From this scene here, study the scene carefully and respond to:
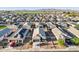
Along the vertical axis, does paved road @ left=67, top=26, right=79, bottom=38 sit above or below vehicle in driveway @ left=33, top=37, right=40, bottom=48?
above

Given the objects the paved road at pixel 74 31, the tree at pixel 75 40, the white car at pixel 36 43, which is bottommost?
the white car at pixel 36 43

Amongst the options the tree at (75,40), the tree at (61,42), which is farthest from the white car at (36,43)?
the tree at (75,40)

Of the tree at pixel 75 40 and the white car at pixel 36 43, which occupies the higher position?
the tree at pixel 75 40

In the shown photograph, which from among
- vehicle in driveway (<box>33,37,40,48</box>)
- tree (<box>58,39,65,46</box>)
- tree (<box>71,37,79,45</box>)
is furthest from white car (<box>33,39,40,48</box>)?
tree (<box>71,37,79,45</box>)

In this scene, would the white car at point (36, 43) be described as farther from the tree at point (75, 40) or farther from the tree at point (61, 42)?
the tree at point (75, 40)

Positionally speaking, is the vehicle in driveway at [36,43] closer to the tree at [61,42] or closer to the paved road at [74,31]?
the tree at [61,42]

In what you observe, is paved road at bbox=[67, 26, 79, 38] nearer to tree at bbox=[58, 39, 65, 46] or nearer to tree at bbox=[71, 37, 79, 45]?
tree at bbox=[71, 37, 79, 45]

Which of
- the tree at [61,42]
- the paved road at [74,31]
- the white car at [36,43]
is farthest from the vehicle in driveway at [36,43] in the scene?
the paved road at [74,31]

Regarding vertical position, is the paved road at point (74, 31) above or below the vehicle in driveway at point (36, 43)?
→ above

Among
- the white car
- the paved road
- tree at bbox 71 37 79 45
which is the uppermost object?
the paved road
